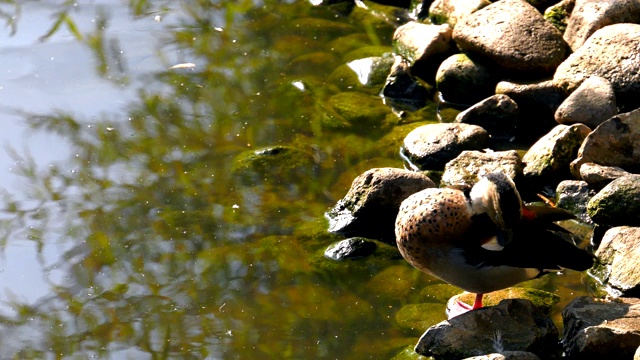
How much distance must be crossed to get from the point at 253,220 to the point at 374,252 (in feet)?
2.92

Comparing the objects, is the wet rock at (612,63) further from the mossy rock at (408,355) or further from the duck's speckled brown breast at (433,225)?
the mossy rock at (408,355)

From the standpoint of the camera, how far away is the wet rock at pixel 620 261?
17.6 ft

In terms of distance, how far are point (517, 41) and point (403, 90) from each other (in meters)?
1.01

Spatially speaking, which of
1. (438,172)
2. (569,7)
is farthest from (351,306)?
(569,7)

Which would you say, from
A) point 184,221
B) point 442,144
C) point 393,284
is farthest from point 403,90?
point 393,284

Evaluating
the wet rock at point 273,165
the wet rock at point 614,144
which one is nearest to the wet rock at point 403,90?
the wet rock at point 273,165

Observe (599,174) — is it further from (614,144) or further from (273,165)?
(273,165)

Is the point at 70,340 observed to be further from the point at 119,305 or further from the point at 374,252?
Result: the point at 374,252

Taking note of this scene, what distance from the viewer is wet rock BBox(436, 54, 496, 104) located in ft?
24.8

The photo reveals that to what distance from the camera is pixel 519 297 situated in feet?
17.9

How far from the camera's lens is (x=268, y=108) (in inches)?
303

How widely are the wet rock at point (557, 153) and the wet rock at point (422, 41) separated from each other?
5.73 ft

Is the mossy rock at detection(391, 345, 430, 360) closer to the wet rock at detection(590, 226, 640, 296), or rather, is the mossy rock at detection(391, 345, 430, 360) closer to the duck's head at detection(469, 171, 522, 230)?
the duck's head at detection(469, 171, 522, 230)

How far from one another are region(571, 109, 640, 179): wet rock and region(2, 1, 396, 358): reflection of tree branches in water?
185 cm
